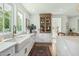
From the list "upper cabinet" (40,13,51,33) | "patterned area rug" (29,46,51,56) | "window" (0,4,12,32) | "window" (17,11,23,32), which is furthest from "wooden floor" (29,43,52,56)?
"window" (0,4,12,32)

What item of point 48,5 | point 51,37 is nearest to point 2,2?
point 48,5

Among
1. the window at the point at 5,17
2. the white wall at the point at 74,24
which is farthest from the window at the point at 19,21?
the white wall at the point at 74,24

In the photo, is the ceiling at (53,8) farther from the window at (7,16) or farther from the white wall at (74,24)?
the window at (7,16)

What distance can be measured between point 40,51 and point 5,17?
632 mm

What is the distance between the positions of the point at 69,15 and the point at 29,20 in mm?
533

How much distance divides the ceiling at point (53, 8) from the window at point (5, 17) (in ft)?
0.74

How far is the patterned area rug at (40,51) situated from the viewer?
150 cm

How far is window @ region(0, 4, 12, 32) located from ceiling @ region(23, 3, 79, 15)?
23cm

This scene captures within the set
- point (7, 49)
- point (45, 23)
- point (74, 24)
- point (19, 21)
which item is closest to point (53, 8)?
point (45, 23)

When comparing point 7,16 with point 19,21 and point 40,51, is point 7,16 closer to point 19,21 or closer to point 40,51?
point 19,21

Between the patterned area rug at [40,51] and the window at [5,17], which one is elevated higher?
the window at [5,17]

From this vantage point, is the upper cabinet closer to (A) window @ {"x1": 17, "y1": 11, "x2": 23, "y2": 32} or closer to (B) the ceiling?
(B) the ceiling

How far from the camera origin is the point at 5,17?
1.51 meters

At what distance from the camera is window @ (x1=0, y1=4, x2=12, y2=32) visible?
58.0 inches
